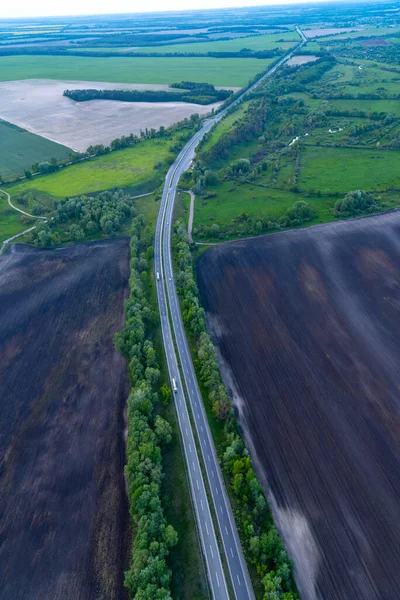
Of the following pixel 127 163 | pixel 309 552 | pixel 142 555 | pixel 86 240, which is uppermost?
pixel 127 163

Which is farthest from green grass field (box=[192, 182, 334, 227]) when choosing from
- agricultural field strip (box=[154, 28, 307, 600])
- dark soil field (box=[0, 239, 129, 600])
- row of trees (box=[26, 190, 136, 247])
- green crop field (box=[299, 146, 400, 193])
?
dark soil field (box=[0, 239, 129, 600])

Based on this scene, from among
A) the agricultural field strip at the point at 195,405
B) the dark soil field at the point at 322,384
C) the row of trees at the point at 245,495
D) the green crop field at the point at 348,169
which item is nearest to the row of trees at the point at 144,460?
the agricultural field strip at the point at 195,405

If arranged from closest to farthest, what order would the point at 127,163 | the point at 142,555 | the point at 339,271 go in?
the point at 142,555 < the point at 339,271 < the point at 127,163

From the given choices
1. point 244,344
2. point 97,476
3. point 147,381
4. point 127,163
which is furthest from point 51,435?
point 127,163

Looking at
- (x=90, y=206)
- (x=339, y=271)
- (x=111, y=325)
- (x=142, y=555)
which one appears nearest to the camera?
(x=142, y=555)

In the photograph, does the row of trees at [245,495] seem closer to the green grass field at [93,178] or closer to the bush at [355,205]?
the bush at [355,205]

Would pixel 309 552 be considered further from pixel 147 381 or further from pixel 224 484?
pixel 147 381

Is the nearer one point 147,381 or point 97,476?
point 97,476
